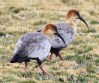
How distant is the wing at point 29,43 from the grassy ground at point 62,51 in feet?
1.68

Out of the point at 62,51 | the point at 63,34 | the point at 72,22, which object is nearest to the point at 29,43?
the point at 63,34

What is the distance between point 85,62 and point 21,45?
2.55 metres

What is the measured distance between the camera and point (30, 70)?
34.9 feet

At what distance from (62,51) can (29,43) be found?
3.72 metres

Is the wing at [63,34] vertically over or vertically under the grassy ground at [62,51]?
over

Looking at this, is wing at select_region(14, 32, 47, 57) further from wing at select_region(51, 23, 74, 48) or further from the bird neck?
the bird neck

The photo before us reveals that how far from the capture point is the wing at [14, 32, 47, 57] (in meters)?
9.74

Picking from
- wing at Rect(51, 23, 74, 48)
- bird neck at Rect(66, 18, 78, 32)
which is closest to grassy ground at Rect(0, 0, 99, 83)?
wing at Rect(51, 23, 74, 48)

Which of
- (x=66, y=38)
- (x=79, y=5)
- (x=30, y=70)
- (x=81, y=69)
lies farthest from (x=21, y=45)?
(x=79, y=5)

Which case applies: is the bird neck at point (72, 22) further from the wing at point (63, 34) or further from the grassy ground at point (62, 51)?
the grassy ground at point (62, 51)

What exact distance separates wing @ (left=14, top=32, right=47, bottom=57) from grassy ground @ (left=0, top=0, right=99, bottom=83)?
512mm

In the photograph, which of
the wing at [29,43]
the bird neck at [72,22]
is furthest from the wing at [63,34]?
the wing at [29,43]

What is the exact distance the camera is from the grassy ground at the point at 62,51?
9.98m

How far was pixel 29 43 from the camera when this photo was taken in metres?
9.95
